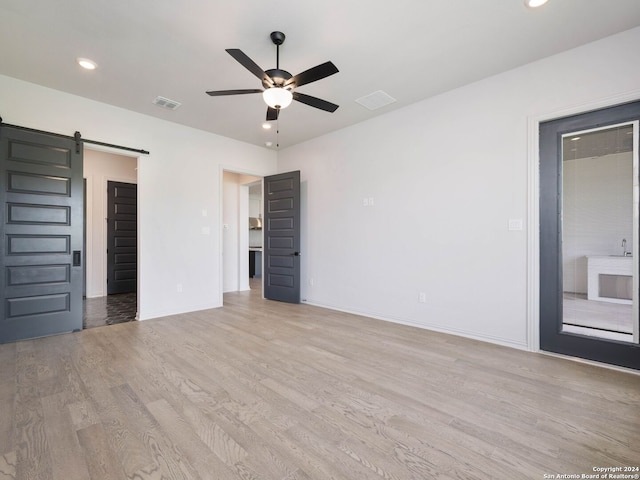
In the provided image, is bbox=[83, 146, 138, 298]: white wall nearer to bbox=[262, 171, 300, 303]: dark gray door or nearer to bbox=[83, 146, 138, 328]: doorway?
bbox=[83, 146, 138, 328]: doorway

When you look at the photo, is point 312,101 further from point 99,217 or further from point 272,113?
point 99,217

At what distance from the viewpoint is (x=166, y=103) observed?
4.01 metres

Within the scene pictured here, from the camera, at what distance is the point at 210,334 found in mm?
3658

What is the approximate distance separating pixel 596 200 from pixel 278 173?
494 centimetres

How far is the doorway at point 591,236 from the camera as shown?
269cm

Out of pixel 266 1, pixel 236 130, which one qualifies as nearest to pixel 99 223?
pixel 236 130

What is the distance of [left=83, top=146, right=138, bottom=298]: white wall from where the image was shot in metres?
5.99

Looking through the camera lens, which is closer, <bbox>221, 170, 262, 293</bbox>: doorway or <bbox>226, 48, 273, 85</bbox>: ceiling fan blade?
<bbox>226, 48, 273, 85</bbox>: ceiling fan blade

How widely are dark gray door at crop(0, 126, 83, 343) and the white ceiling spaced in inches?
33.8

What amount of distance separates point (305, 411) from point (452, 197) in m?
3.01

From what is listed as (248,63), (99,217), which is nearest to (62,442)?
(248,63)

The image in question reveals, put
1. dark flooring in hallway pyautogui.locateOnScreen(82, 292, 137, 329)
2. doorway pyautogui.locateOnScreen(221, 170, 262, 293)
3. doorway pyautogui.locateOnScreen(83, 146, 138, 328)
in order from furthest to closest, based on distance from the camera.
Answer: doorway pyautogui.locateOnScreen(221, 170, 262, 293), doorway pyautogui.locateOnScreen(83, 146, 138, 328), dark flooring in hallway pyautogui.locateOnScreen(82, 292, 137, 329)

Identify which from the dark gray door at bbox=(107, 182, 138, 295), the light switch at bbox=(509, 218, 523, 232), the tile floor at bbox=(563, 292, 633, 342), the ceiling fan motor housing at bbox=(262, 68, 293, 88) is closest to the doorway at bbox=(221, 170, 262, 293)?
the dark gray door at bbox=(107, 182, 138, 295)

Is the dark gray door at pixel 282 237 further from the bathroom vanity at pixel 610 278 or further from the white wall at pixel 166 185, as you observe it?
the bathroom vanity at pixel 610 278
